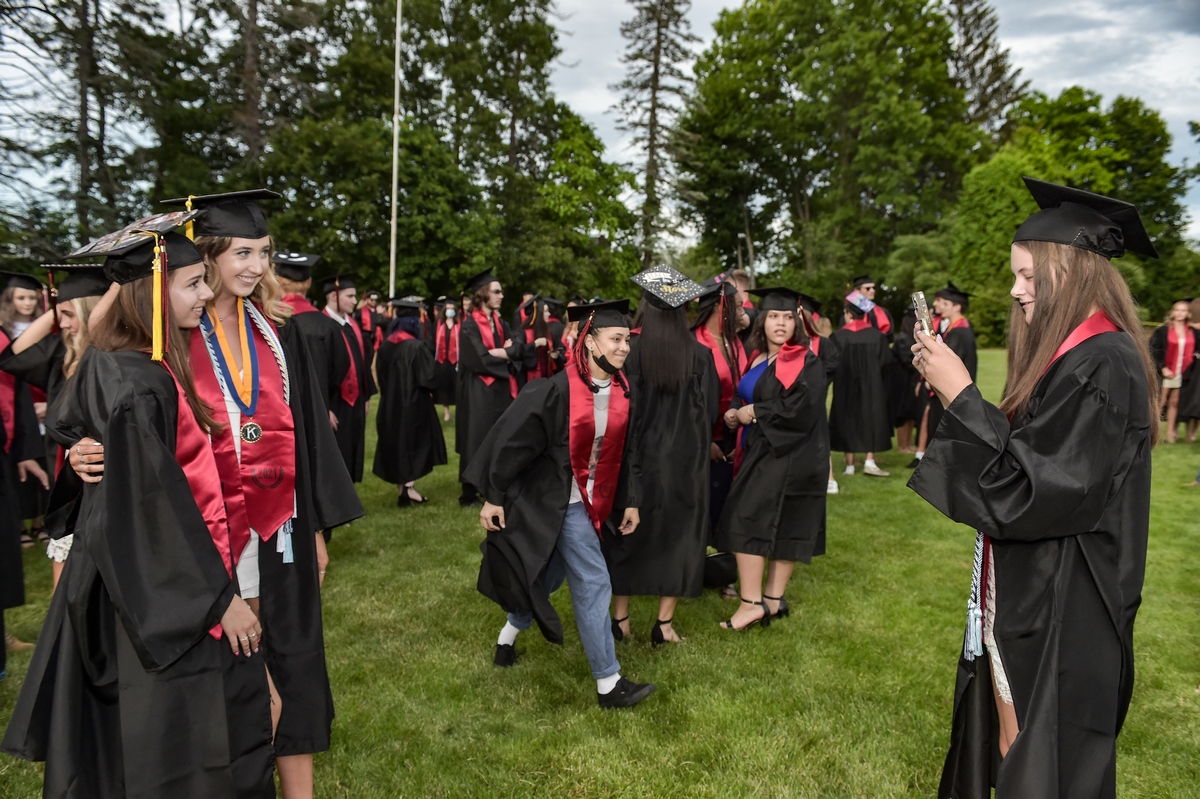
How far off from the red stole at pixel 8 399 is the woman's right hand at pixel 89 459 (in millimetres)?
3168

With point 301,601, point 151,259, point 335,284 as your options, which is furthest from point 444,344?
point 151,259

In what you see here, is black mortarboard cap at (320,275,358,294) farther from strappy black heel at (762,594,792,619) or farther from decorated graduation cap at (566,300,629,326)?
strappy black heel at (762,594,792,619)

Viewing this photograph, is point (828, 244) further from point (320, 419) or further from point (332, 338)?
point (320, 419)

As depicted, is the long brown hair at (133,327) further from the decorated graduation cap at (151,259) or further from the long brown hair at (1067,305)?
the long brown hair at (1067,305)

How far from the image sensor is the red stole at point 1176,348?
35.3 feet

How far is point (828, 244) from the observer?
33.4 meters

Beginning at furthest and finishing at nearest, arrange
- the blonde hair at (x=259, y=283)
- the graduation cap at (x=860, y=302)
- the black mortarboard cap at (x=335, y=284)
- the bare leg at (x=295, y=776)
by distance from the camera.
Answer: the graduation cap at (x=860, y=302) < the black mortarboard cap at (x=335, y=284) < the bare leg at (x=295, y=776) < the blonde hair at (x=259, y=283)

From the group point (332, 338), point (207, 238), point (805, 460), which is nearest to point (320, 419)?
point (207, 238)

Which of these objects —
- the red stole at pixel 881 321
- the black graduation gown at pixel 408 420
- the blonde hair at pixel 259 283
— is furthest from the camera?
the red stole at pixel 881 321

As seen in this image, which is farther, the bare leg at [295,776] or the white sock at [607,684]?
the white sock at [607,684]

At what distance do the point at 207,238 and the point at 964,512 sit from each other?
7.57 ft

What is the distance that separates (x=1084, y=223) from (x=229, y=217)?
2.49 m

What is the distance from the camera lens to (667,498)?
4.21 meters

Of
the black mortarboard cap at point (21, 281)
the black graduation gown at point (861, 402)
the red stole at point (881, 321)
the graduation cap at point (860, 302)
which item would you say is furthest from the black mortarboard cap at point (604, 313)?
the red stole at point (881, 321)
